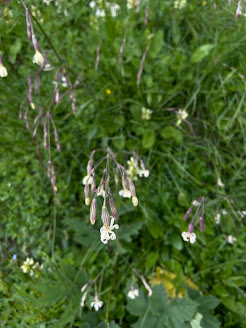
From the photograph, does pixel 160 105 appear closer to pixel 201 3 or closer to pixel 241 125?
pixel 241 125

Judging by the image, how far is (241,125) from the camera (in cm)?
221

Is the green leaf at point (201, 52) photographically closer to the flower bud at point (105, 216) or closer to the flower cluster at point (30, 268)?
the flower bud at point (105, 216)

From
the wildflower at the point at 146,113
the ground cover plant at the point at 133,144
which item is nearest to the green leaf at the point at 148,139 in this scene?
the ground cover plant at the point at 133,144

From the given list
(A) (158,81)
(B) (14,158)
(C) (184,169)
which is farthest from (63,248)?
(A) (158,81)

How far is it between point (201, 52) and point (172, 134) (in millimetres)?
724

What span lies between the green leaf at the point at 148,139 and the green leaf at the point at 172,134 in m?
0.10

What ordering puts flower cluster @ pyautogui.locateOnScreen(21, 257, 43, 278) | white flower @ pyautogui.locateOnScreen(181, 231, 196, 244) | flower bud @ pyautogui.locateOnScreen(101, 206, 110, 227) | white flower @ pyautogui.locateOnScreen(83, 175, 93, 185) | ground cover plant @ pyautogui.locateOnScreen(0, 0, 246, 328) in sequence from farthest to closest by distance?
ground cover plant @ pyautogui.locateOnScreen(0, 0, 246, 328), flower cluster @ pyautogui.locateOnScreen(21, 257, 43, 278), white flower @ pyautogui.locateOnScreen(181, 231, 196, 244), white flower @ pyautogui.locateOnScreen(83, 175, 93, 185), flower bud @ pyautogui.locateOnScreen(101, 206, 110, 227)

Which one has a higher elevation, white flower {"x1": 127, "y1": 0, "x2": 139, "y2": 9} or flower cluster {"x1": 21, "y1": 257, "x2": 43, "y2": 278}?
white flower {"x1": 127, "y1": 0, "x2": 139, "y2": 9}

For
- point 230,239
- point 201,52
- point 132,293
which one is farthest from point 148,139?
point 132,293

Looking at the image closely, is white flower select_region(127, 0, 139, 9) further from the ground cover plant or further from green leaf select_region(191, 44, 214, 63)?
green leaf select_region(191, 44, 214, 63)

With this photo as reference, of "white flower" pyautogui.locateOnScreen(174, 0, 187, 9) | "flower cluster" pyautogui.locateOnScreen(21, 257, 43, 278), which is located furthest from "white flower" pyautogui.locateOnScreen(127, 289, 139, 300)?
"white flower" pyautogui.locateOnScreen(174, 0, 187, 9)

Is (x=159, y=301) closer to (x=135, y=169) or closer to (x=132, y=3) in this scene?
(x=135, y=169)

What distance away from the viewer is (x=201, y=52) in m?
2.28

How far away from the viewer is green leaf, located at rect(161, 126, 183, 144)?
2.20 metres
